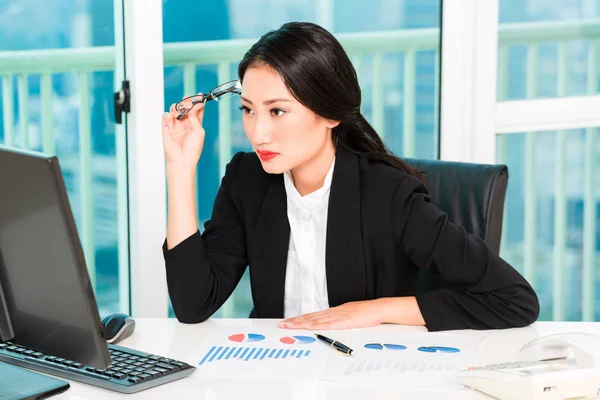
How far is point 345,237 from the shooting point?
1832 millimetres

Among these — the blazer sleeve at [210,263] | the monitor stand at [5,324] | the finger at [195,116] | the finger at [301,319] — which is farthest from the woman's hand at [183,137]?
the monitor stand at [5,324]

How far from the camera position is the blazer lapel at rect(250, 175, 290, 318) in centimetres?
189

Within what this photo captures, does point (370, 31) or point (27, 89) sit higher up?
point (370, 31)

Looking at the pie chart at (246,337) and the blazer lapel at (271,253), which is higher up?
the blazer lapel at (271,253)

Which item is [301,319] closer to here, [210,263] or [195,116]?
[210,263]

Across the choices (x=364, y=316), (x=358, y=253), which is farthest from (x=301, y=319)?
(x=358, y=253)

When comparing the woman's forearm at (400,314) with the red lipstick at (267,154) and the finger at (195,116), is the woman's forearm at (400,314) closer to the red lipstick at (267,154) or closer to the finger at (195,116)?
the red lipstick at (267,154)

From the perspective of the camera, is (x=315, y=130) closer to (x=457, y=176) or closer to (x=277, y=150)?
(x=277, y=150)

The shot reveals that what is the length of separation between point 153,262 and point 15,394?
1488 mm

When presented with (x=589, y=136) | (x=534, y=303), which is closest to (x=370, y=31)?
(x=589, y=136)

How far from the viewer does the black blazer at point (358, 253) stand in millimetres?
1671

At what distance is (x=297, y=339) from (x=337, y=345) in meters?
0.09

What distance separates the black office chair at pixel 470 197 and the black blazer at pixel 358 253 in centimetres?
9

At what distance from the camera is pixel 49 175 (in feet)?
3.45
